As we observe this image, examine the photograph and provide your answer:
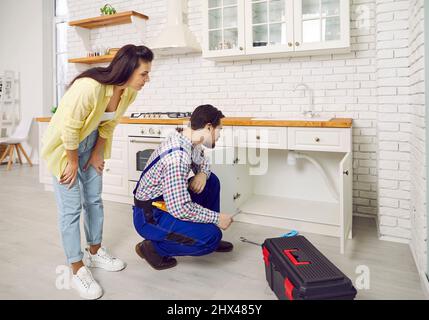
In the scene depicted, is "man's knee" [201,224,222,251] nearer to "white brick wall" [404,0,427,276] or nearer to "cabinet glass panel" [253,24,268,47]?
"white brick wall" [404,0,427,276]

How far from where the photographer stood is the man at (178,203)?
6.34ft

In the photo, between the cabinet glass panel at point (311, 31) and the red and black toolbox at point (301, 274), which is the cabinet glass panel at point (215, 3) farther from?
the red and black toolbox at point (301, 274)

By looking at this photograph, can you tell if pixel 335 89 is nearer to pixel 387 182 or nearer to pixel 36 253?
pixel 387 182

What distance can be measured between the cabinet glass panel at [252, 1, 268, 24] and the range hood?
2.53ft

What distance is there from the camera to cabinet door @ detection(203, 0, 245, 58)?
3.39 metres

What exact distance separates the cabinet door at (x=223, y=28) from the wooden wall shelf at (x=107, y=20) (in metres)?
1.08

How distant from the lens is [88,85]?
5.84 feet

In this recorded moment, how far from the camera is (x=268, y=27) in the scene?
329 centimetres

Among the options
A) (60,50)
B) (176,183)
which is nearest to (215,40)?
(176,183)

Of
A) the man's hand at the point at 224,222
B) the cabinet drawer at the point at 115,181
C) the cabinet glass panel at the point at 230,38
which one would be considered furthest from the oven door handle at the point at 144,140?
the man's hand at the point at 224,222

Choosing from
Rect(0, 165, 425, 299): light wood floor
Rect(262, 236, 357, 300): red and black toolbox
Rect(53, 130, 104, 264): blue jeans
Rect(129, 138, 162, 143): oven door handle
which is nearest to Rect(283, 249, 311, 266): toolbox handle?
Rect(262, 236, 357, 300): red and black toolbox

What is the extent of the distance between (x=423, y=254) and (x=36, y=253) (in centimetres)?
243
